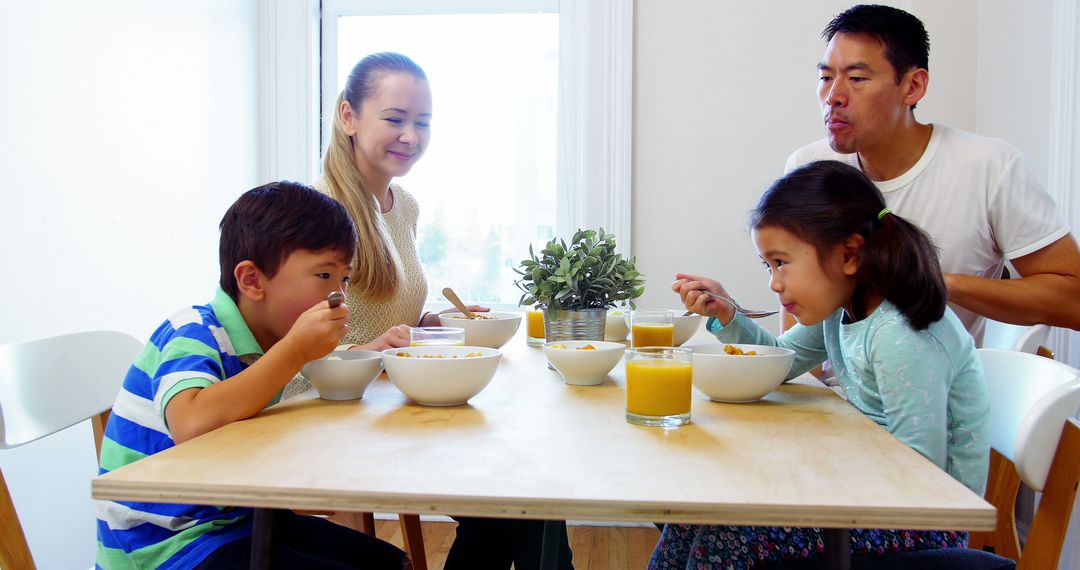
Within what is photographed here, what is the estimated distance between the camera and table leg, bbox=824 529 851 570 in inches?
35.6

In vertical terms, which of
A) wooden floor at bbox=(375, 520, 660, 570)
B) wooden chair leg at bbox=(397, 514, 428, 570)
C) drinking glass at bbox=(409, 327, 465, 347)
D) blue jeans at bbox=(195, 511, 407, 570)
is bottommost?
wooden floor at bbox=(375, 520, 660, 570)

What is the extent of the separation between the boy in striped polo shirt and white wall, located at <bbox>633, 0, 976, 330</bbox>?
76.7 inches

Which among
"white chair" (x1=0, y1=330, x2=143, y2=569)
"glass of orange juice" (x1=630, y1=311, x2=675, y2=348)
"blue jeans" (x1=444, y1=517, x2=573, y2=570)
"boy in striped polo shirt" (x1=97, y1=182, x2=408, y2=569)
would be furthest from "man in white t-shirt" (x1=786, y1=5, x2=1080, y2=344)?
"white chair" (x1=0, y1=330, x2=143, y2=569)

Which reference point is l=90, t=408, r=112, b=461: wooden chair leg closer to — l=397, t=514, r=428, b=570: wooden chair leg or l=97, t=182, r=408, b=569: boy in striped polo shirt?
l=97, t=182, r=408, b=569: boy in striped polo shirt

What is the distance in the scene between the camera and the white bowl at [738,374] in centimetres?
122

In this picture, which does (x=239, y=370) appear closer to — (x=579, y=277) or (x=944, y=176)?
(x=579, y=277)

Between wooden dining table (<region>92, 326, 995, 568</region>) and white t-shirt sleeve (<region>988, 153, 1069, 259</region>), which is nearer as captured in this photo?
wooden dining table (<region>92, 326, 995, 568</region>)

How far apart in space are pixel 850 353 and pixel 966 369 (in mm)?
169

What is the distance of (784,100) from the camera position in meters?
3.10

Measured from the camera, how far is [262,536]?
0.97 meters

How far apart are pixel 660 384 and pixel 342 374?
0.48 m

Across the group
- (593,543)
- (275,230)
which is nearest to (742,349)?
(275,230)

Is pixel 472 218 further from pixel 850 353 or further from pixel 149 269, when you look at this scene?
pixel 850 353

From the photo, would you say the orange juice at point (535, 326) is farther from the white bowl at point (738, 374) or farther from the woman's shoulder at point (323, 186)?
the white bowl at point (738, 374)
